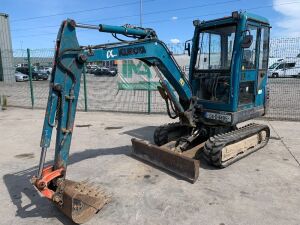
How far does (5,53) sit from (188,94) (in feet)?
39.5

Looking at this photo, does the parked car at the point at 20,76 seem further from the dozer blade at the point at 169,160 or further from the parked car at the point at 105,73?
the dozer blade at the point at 169,160

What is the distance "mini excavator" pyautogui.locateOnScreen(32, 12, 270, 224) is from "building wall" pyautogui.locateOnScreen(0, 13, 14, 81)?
11.1 metres

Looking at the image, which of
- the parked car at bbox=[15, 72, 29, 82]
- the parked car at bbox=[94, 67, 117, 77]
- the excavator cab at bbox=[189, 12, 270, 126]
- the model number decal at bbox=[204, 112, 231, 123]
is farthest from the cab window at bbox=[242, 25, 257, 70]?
the parked car at bbox=[15, 72, 29, 82]

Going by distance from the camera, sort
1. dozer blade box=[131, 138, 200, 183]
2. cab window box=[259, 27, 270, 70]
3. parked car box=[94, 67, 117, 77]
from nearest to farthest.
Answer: dozer blade box=[131, 138, 200, 183] → cab window box=[259, 27, 270, 70] → parked car box=[94, 67, 117, 77]

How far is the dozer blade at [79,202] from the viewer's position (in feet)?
12.8

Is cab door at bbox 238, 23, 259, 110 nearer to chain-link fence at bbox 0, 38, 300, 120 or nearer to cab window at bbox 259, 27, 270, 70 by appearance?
cab window at bbox 259, 27, 270, 70

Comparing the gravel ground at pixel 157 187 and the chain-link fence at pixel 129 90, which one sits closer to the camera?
the gravel ground at pixel 157 187

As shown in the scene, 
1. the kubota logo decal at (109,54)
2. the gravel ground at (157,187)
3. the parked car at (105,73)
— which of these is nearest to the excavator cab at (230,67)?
the gravel ground at (157,187)

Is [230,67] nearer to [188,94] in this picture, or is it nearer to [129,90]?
[188,94]

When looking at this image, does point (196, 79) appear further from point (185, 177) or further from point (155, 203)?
point (155, 203)

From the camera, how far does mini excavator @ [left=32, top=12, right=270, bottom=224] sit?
4.07 meters

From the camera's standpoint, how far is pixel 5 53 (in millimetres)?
14930

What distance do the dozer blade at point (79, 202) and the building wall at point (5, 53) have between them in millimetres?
12202

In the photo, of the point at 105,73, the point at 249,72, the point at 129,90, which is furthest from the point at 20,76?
the point at 249,72
